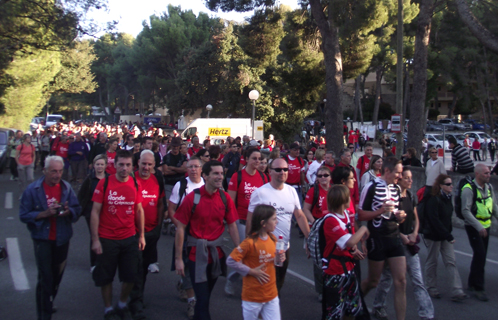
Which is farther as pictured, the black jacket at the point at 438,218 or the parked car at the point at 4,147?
the parked car at the point at 4,147

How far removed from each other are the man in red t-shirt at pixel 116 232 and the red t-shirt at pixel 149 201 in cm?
52

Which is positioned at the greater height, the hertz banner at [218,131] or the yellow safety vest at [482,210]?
the hertz banner at [218,131]

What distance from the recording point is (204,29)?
2077 inches

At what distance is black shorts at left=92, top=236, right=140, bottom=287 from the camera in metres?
4.73

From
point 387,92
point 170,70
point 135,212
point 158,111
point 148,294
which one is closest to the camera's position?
point 135,212

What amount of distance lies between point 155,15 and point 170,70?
701 centimetres

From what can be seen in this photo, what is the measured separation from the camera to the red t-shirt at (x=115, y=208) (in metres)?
4.78

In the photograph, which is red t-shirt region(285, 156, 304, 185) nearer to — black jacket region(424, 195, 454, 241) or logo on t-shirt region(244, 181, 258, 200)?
logo on t-shirt region(244, 181, 258, 200)

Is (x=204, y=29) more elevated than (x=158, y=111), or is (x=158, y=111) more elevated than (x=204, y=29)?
(x=204, y=29)

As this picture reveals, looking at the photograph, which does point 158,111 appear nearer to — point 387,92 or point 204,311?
point 387,92

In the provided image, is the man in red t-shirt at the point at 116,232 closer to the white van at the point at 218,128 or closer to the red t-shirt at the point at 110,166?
the red t-shirt at the point at 110,166

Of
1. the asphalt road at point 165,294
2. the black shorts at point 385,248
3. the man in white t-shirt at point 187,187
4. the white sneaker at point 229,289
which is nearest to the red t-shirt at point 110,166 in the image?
the asphalt road at point 165,294

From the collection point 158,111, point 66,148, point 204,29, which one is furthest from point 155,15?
point 66,148

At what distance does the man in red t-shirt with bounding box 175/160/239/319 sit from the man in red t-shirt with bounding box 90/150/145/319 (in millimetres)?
775
